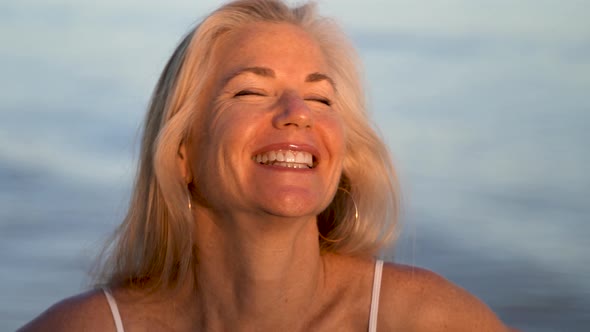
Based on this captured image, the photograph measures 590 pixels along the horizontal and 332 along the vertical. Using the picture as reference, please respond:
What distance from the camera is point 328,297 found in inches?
216

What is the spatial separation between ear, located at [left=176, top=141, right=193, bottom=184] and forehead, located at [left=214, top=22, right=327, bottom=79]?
334 mm

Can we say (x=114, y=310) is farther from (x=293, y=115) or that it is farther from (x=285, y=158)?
(x=293, y=115)

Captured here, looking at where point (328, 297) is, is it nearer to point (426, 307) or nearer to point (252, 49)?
point (426, 307)

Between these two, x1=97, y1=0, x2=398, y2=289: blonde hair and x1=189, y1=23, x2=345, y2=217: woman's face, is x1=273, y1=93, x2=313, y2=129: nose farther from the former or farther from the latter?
x1=97, y1=0, x2=398, y2=289: blonde hair

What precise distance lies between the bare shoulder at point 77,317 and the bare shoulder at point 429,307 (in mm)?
1073

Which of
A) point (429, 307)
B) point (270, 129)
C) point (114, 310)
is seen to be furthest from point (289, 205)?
point (114, 310)

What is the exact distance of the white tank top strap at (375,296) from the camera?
5391 mm

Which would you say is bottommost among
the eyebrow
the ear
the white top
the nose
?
the white top

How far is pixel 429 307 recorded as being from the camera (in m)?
5.43

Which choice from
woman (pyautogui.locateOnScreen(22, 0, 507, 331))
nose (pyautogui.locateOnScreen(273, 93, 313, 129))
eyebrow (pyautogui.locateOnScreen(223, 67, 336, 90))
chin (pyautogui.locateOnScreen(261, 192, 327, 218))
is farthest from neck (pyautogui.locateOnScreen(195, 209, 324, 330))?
eyebrow (pyautogui.locateOnScreen(223, 67, 336, 90))

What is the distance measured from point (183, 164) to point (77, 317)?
73 cm

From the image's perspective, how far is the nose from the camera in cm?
506

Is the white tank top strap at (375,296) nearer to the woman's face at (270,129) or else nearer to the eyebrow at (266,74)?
the woman's face at (270,129)

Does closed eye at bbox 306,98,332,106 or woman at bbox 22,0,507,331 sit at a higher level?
closed eye at bbox 306,98,332,106
